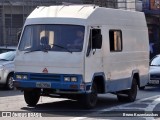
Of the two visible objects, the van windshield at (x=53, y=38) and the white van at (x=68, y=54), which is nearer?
the white van at (x=68, y=54)

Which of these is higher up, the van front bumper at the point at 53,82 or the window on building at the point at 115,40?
the window on building at the point at 115,40

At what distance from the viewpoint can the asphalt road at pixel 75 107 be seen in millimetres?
12543

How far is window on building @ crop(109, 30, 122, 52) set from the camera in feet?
48.7

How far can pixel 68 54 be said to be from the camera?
13.1 m

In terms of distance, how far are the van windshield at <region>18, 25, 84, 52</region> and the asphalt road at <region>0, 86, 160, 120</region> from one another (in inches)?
62.4

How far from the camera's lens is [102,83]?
14172 millimetres

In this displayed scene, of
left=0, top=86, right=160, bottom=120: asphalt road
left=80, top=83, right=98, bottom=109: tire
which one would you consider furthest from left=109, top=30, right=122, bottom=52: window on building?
left=0, top=86, right=160, bottom=120: asphalt road

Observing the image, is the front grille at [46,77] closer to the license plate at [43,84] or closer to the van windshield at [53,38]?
the license plate at [43,84]

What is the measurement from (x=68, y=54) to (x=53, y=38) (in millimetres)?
698

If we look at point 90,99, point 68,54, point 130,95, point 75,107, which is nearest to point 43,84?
point 68,54

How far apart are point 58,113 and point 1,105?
2.34m

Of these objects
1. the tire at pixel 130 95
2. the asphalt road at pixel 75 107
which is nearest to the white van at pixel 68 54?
the asphalt road at pixel 75 107

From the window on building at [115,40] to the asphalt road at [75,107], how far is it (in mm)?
1675

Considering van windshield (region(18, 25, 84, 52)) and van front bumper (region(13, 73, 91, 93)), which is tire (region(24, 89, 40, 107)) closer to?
van front bumper (region(13, 73, 91, 93))
